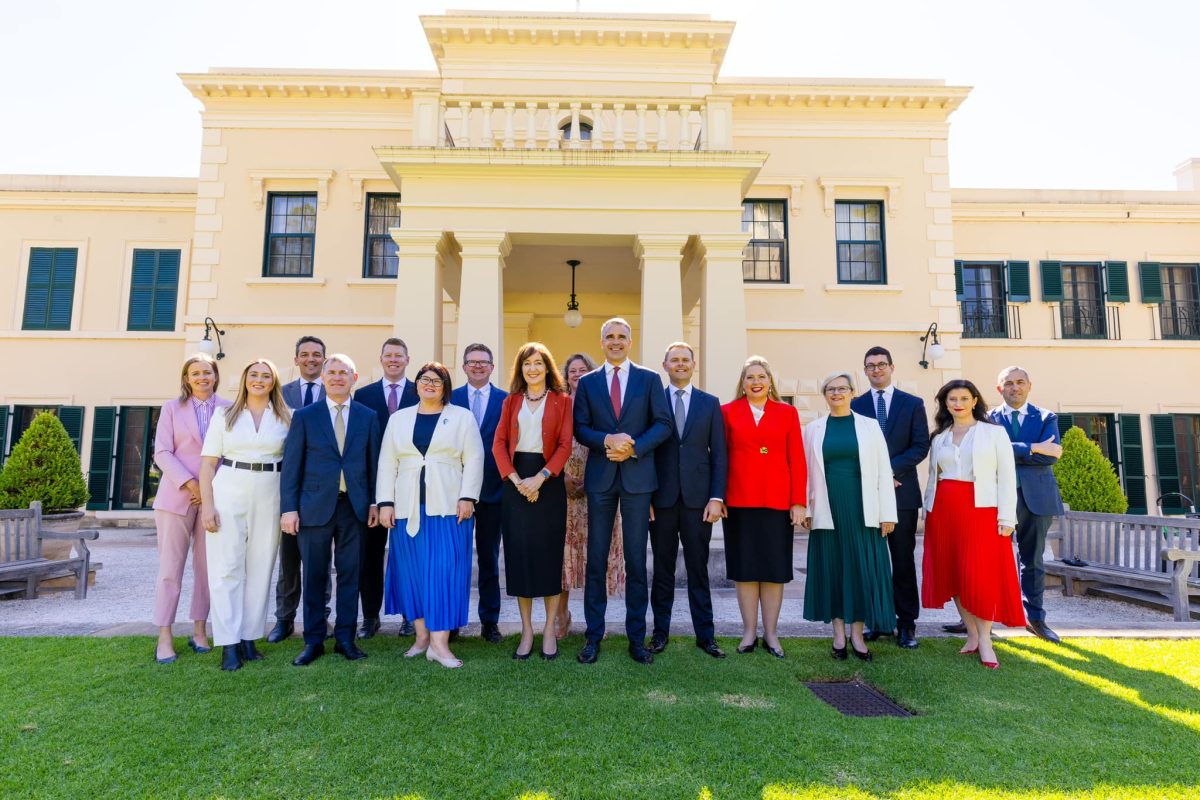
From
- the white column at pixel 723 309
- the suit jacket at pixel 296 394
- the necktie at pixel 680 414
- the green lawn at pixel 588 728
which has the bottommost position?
the green lawn at pixel 588 728

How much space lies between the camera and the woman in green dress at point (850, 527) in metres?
4.51

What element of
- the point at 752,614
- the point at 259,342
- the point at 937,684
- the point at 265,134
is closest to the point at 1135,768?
the point at 937,684

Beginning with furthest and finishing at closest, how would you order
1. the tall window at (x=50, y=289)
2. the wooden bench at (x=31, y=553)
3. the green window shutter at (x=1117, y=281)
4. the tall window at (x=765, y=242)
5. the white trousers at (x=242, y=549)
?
the green window shutter at (x=1117, y=281) < the tall window at (x=50, y=289) < the tall window at (x=765, y=242) < the wooden bench at (x=31, y=553) < the white trousers at (x=242, y=549)

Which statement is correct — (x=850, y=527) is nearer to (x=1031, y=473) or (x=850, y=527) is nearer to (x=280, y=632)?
(x=1031, y=473)

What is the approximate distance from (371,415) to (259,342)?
9.52 meters

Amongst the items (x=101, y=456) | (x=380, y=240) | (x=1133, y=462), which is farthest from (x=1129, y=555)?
(x=101, y=456)

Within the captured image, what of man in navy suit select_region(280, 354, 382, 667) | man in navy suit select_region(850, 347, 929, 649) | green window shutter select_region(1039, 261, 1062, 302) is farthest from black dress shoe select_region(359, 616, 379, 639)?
green window shutter select_region(1039, 261, 1062, 302)

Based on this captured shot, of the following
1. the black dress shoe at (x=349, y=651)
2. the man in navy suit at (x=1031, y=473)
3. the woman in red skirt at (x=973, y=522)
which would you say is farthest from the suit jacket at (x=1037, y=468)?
the black dress shoe at (x=349, y=651)

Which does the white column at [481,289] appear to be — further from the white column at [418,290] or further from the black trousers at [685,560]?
the black trousers at [685,560]

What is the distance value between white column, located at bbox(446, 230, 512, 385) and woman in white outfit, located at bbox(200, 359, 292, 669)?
4.09 metres

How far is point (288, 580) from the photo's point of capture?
5023mm

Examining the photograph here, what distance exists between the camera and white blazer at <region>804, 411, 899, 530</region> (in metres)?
4.56

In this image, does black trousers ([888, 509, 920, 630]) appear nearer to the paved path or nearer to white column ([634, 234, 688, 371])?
the paved path

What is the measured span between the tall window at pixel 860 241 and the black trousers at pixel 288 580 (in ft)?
37.4
